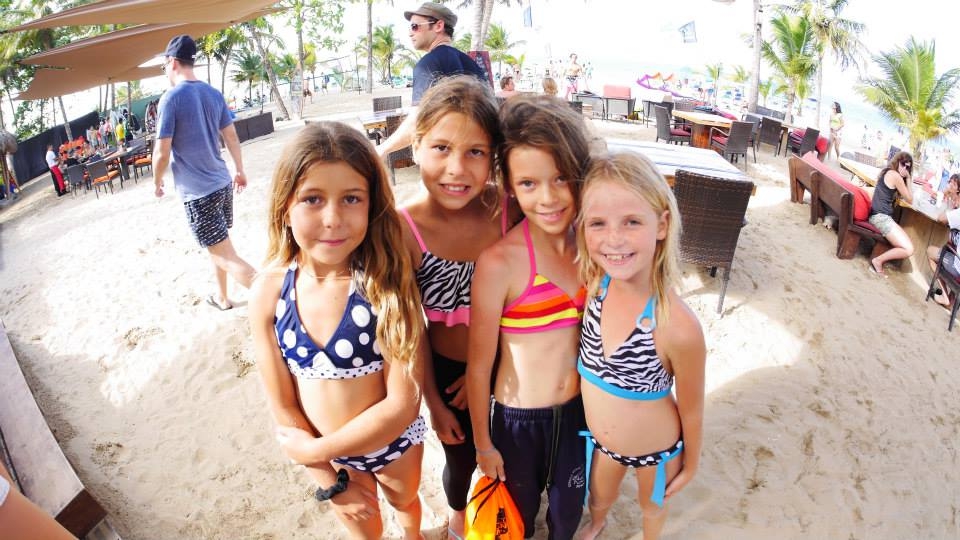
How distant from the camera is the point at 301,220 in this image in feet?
4.85

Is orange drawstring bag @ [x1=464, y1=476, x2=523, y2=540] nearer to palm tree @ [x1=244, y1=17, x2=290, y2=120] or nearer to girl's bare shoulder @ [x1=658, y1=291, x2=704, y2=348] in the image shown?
girl's bare shoulder @ [x1=658, y1=291, x2=704, y2=348]

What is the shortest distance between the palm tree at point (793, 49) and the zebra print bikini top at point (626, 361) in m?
21.7

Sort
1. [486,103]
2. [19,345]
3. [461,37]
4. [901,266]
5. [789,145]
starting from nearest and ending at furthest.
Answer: [486,103], [19,345], [901,266], [789,145], [461,37]

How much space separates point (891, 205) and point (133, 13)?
797cm

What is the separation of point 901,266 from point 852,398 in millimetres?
3196

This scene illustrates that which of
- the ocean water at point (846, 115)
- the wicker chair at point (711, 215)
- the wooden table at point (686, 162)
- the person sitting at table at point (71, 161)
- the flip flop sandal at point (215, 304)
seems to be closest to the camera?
the wicker chair at point (711, 215)

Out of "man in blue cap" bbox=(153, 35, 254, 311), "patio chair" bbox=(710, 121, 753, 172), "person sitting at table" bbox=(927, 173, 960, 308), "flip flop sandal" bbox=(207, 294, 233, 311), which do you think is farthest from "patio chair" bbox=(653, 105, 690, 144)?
"flip flop sandal" bbox=(207, 294, 233, 311)

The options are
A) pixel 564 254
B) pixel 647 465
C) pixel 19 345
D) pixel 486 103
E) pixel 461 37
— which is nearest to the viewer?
pixel 486 103

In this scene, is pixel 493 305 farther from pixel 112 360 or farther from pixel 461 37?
pixel 461 37

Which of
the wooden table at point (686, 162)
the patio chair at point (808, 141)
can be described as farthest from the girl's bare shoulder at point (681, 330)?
the patio chair at point (808, 141)

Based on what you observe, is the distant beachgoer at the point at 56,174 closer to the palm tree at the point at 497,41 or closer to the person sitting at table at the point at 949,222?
the person sitting at table at the point at 949,222

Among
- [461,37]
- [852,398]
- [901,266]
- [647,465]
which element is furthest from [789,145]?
[461,37]

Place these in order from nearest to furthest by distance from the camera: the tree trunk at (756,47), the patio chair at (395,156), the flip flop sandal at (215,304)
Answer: the flip flop sandal at (215,304) < the patio chair at (395,156) < the tree trunk at (756,47)

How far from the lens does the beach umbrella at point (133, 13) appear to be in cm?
394
